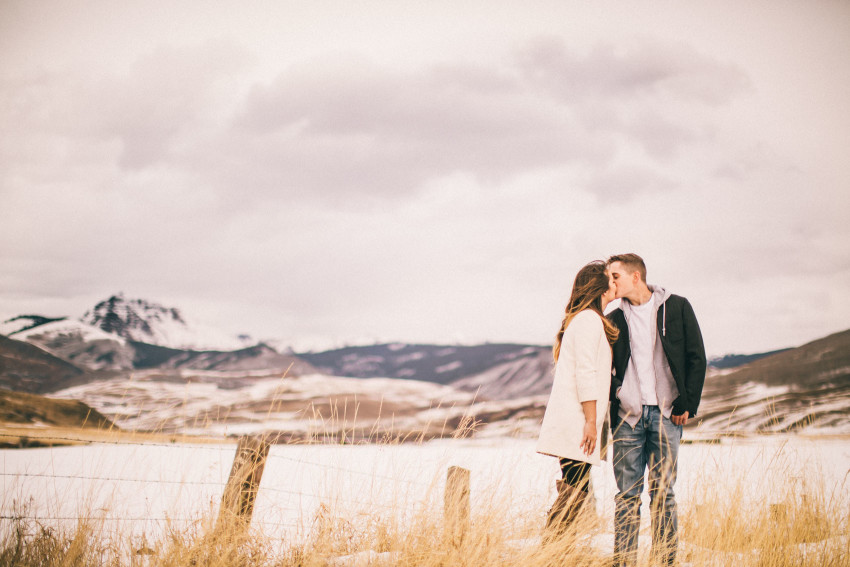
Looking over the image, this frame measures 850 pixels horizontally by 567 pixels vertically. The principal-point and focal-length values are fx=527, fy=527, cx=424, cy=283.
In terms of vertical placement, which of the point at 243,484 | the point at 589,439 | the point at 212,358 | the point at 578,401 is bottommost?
the point at 243,484

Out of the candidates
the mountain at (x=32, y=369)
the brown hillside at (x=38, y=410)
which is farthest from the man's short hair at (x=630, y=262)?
the mountain at (x=32, y=369)

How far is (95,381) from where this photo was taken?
9.59 m

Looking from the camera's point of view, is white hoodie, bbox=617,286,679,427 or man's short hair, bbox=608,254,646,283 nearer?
white hoodie, bbox=617,286,679,427

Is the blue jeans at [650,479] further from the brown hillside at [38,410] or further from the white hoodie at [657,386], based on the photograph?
the brown hillside at [38,410]

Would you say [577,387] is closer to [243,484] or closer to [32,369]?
[243,484]

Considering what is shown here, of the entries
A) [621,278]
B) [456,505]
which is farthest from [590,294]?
[456,505]

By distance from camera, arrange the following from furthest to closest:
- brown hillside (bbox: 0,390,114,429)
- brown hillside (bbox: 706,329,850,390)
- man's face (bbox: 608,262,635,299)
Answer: brown hillside (bbox: 706,329,850,390)
brown hillside (bbox: 0,390,114,429)
man's face (bbox: 608,262,635,299)

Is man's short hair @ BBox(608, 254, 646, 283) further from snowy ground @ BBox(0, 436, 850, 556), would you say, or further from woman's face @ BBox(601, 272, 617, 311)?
snowy ground @ BBox(0, 436, 850, 556)

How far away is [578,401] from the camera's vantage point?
272cm

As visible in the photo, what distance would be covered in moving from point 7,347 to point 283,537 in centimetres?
1042

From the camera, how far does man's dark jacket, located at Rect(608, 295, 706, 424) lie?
111 inches

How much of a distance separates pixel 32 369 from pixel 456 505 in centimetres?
1077

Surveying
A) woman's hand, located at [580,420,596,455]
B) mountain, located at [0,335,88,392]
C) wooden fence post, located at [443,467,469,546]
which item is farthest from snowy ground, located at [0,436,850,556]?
mountain, located at [0,335,88,392]

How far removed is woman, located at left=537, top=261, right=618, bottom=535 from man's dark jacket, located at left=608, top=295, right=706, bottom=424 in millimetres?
209
